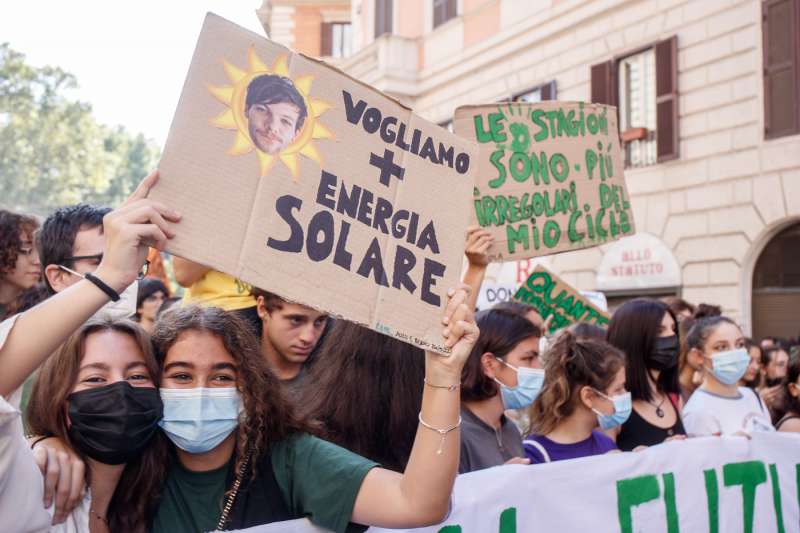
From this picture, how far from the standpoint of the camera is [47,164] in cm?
3212

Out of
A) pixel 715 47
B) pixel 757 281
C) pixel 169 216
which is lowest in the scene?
pixel 169 216

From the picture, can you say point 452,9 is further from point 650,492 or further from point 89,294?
Result: point 89,294

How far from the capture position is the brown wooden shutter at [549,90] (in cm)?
1332

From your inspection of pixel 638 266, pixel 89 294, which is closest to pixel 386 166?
pixel 89 294

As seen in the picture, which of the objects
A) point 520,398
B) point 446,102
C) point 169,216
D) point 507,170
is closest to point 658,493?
point 520,398

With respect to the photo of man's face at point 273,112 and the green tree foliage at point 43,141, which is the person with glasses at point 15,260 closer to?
the photo of man's face at point 273,112

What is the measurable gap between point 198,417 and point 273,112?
77 centimetres

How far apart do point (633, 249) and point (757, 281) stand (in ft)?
6.01

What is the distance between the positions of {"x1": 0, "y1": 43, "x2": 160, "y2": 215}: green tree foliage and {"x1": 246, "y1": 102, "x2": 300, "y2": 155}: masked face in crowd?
31.7 m

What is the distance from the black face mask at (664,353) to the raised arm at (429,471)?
8.14 feet

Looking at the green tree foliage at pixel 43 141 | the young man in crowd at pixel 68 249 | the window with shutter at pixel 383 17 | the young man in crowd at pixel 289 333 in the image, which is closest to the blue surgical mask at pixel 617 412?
the young man in crowd at pixel 289 333

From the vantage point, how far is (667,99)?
11602mm

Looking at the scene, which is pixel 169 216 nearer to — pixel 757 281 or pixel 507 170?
pixel 507 170

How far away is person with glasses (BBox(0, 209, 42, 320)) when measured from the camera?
3.39 metres
